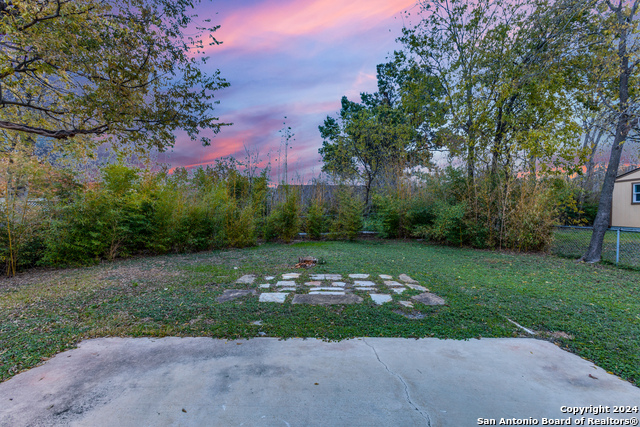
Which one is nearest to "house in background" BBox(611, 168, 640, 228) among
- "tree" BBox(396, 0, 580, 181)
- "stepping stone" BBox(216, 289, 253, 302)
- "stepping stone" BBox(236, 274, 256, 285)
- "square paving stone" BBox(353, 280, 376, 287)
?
"tree" BBox(396, 0, 580, 181)

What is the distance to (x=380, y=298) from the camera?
9.30 ft

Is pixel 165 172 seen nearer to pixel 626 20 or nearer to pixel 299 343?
pixel 299 343

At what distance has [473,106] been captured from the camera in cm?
655

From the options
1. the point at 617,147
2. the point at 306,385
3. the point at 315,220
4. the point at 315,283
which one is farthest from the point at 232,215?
the point at 617,147

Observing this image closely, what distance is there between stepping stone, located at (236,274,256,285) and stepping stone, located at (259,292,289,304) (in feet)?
1.92

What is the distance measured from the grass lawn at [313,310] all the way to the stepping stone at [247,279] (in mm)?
127

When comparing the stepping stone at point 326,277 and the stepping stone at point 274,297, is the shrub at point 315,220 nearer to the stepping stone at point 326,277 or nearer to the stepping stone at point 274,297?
the stepping stone at point 326,277

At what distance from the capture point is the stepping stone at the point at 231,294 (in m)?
2.81

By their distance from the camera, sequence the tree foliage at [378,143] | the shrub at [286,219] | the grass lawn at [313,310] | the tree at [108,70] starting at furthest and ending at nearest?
the tree foliage at [378,143], the shrub at [286,219], the tree at [108,70], the grass lawn at [313,310]

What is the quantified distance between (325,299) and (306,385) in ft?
4.44

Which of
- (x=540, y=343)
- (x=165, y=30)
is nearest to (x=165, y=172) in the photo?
(x=165, y=30)

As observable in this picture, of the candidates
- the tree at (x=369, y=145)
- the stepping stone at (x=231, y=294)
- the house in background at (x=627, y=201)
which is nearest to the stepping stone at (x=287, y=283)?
the stepping stone at (x=231, y=294)

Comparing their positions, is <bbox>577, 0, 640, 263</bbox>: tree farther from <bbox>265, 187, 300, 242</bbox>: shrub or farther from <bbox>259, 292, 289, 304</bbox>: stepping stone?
<bbox>265, 187, 300, 242</bbox>: shrub

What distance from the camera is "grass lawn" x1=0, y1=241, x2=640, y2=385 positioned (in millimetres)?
1993
